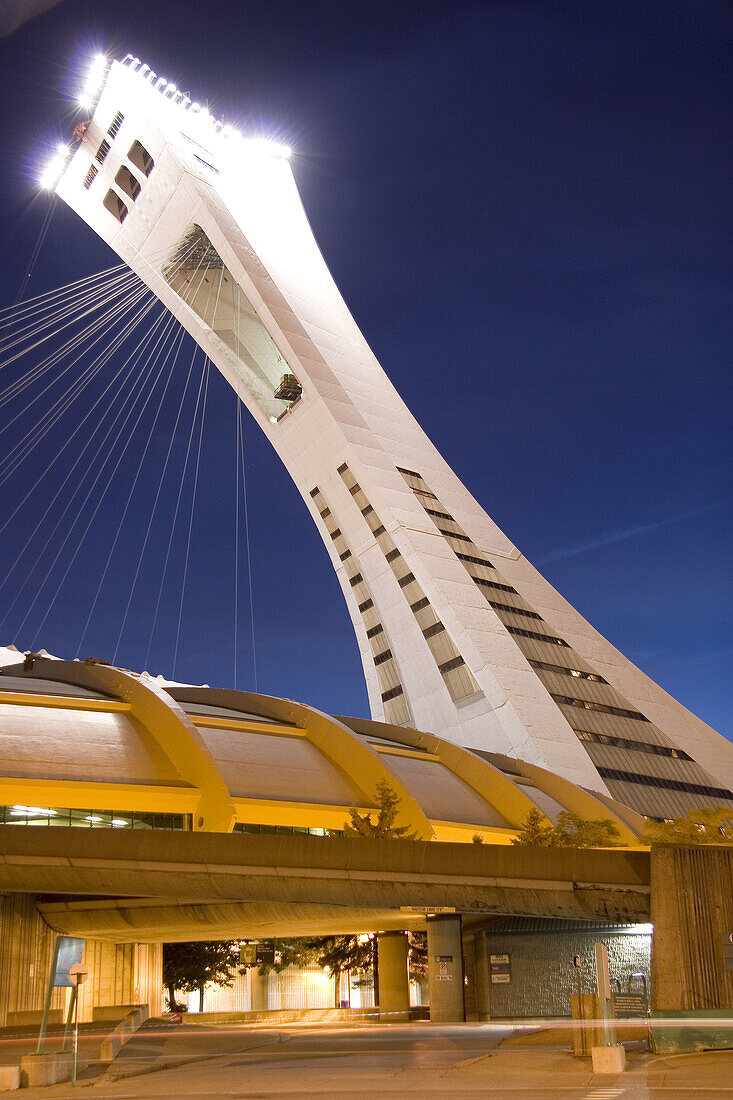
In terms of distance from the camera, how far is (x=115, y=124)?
64.8 meters

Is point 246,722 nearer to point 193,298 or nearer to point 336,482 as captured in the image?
point 336,482

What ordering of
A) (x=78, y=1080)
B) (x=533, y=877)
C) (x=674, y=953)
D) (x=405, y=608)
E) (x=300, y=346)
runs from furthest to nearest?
1. (x=300, y=346)
2. (x=405, y=608)
3. (x=533, y=877)
4. (x=674, y=953)
5. (x=78, y=1080)

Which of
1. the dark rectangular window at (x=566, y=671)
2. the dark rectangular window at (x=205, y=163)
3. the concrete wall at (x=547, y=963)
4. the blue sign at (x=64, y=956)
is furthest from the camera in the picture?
the dark rectangular window at (x=205, y=163)

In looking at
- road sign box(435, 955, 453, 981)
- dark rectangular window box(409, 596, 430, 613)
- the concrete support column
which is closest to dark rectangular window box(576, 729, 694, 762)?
dark rectangular window box(409, 596, 430, 613)

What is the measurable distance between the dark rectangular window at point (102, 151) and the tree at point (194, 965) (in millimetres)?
49536

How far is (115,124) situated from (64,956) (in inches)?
2213

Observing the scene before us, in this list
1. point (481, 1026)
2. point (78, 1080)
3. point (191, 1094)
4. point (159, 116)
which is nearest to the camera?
point (191, 1094)

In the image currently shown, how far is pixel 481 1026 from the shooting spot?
22703mm

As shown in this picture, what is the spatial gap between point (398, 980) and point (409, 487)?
25.5 meters

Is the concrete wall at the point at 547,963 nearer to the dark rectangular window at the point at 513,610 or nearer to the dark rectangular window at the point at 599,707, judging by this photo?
the dark rectangular window at the point at 599,707

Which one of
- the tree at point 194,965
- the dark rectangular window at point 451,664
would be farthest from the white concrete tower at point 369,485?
the tree at point 194,965

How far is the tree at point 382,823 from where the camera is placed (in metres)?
21.7

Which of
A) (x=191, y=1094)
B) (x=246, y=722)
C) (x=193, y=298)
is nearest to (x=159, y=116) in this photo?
(x=193, y=298)

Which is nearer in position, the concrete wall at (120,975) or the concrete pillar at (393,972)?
the concrete wall at (120,975)
